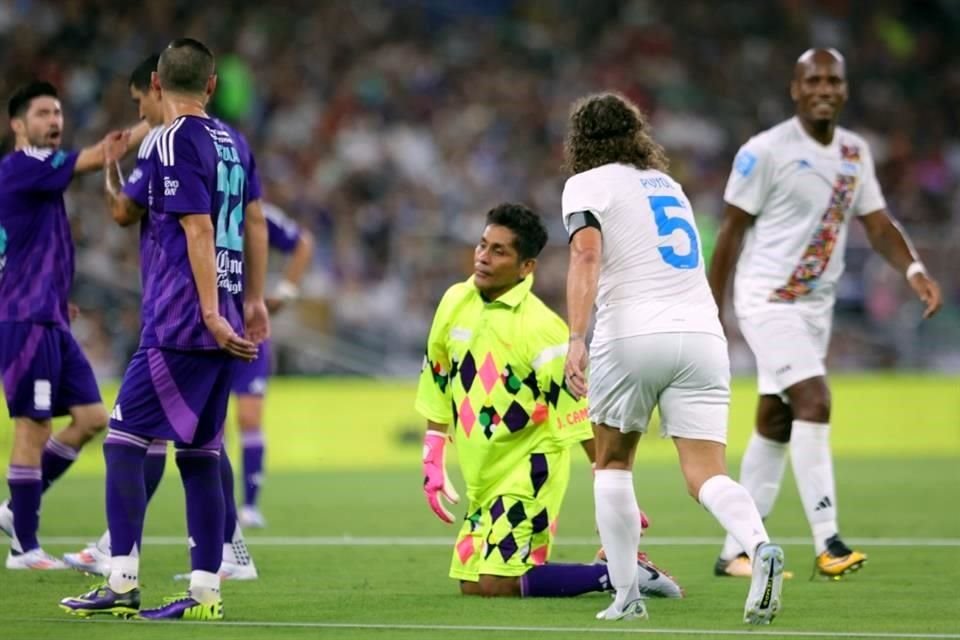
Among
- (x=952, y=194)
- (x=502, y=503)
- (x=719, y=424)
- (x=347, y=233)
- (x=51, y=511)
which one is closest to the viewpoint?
(x=719, y=424)

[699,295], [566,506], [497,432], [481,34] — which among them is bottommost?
[566,506]

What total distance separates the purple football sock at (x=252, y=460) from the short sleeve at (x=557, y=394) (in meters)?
4.97

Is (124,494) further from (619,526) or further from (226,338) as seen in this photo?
(619,526)

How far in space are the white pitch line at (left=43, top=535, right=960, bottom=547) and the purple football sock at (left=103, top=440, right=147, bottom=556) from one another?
394 centimetres

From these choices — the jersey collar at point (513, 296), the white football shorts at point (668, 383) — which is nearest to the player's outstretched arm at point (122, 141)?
the jersey collar at point (513, 296)

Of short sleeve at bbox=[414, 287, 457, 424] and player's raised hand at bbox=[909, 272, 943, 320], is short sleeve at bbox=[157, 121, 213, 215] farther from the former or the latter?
player's raised hand at bbox=[909, 272, 943, 320]

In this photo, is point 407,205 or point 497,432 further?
point 407,205

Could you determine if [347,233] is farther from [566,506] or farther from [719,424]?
[719,424]

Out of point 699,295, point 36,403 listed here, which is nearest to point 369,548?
point 36,403

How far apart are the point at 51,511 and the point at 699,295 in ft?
26.2

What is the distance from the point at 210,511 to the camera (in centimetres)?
750

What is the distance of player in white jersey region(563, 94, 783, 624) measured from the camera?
7.18 metres

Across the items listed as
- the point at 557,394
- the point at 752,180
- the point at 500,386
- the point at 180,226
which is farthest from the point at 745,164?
the point at 180,226

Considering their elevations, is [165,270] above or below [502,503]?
above
